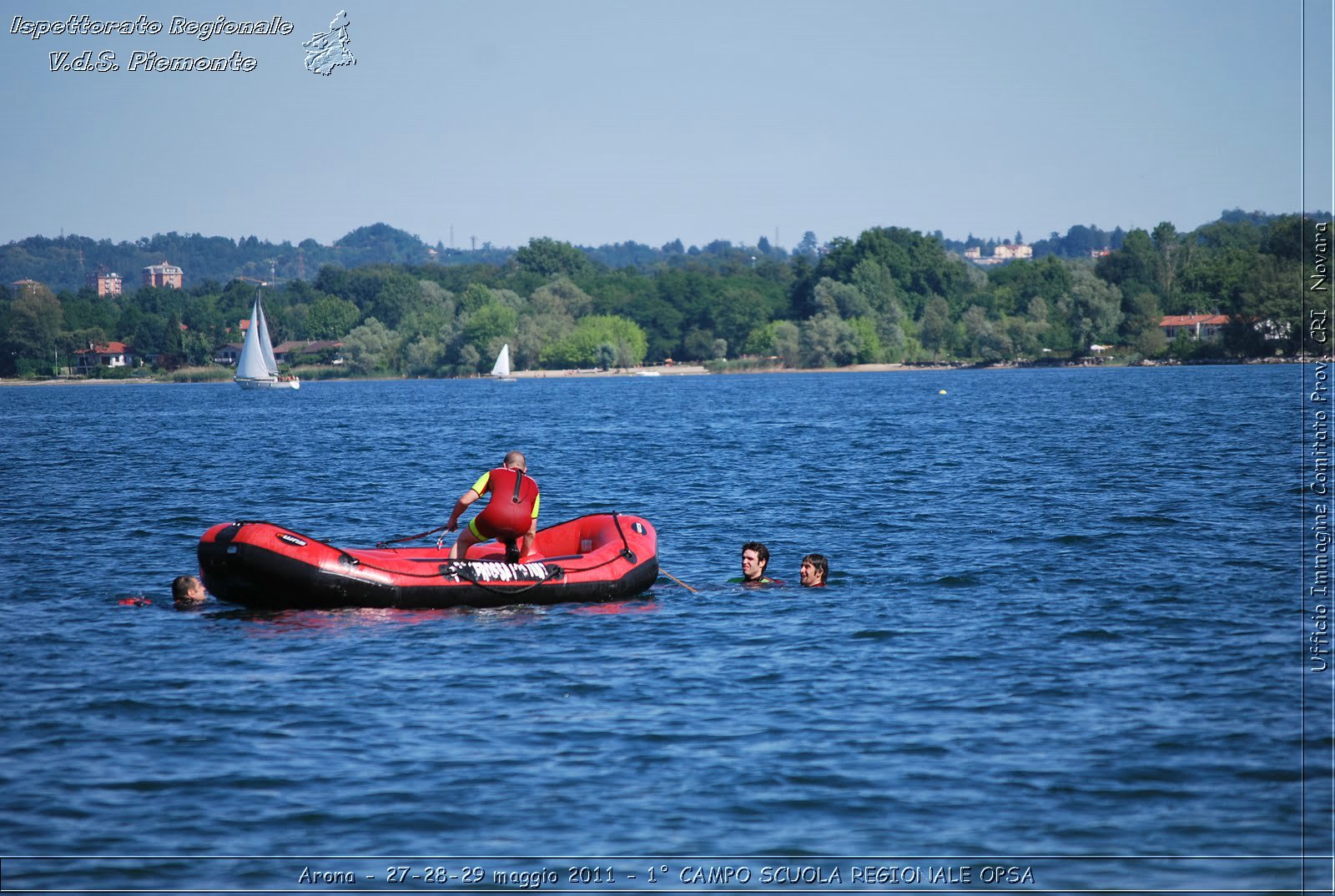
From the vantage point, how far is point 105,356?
184 metres

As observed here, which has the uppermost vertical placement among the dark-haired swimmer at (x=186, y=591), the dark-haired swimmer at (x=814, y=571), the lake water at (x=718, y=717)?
the dark-haired swimmer at (x=186, y=591)

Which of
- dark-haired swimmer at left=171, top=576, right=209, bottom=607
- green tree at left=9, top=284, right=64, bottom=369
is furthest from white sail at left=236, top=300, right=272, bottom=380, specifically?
dark-haired swimmer at left=171, top=576, right=209, bottom=607

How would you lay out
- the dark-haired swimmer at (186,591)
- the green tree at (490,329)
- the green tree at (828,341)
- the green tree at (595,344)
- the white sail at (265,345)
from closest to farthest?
1. the dark-haired swimmer at (186,591)
2. the white sail at (265,345)
3. the green tree at (828,341)
4. the green tree at (490,329)
5. the green tree at (595,344)

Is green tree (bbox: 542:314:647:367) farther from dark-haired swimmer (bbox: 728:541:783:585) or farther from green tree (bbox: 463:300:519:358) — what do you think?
dark-haired swimmer (bbox: 728:541:783:585)

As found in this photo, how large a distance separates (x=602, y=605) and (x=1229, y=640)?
24.4 feet

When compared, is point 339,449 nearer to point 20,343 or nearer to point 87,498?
point 87,498

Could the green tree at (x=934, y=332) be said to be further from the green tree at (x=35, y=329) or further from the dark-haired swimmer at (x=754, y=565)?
the dark-haired swimmer at (x=754, y=565)

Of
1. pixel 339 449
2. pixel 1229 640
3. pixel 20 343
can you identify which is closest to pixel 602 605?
pixel 1229 640

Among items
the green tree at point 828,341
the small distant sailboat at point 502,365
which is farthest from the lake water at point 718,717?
the green tree at point 828,341

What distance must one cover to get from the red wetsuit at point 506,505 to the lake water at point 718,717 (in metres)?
1.12

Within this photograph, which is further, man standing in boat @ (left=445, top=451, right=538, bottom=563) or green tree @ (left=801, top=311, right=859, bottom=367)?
green tree @ (left=801, top=311, right=859, bottom=367)

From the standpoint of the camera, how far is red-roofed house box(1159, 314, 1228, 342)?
14588 cm

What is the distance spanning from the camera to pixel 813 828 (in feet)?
32.3

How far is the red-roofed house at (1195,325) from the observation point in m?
146
